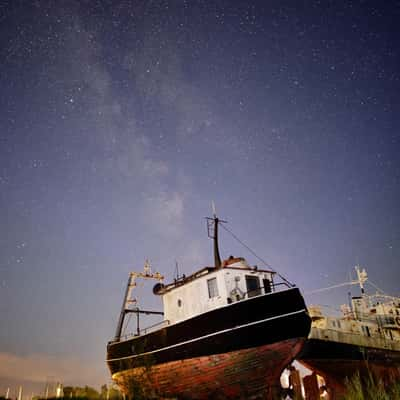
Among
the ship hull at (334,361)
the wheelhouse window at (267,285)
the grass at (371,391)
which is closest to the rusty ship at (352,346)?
the ship hull at (334,361)

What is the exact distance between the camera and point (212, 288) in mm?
17797

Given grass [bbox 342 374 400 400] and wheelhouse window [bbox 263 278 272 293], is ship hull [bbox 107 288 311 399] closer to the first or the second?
wheelhouse window [bbox 263 278 272 293]

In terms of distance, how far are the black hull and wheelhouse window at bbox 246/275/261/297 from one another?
2170 millimetres

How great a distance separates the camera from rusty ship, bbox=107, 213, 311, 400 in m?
15.1

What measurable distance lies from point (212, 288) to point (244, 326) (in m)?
3.02

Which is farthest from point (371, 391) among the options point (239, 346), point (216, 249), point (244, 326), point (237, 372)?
point (216, 249)

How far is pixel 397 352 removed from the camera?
28.8 metres

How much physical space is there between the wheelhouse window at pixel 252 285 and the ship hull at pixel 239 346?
85.2 inches

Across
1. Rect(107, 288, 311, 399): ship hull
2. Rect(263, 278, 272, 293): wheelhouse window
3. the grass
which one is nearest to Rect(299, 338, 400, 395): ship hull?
Rect(263, 278, 272, 293): wheelhouse window

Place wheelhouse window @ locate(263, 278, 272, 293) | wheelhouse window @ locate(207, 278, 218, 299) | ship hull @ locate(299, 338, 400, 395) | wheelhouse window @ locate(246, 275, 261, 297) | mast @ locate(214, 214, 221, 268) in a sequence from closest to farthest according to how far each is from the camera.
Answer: wheelhouse window @ locate(246, 275, 261, 297) < wheelhouse window @ locate(207, 278, 218, 299) < wheelhouse window @ locate(263, 278, 272, 293) < mast @ locate(214, 214, 221, 268) < ship hull @ locate(299, 338, 400, 395)

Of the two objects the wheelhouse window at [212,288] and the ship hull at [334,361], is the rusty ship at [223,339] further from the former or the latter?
the ship hull at [334,361]

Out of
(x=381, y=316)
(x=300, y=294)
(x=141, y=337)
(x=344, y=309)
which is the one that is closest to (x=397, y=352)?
(x=381, y=316)

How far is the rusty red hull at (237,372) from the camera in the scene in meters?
15.1

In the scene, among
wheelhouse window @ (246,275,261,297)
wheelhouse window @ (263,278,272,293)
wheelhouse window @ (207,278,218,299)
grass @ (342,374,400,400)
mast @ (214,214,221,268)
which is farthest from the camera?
mast @ (214,214,221,268)
